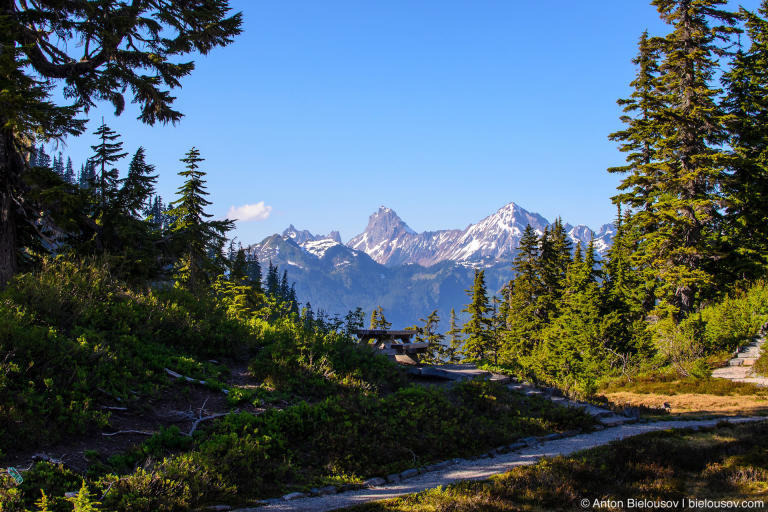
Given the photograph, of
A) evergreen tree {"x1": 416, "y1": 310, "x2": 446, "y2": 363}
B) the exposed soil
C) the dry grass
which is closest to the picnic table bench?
the dry grass

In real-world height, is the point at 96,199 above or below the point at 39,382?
above

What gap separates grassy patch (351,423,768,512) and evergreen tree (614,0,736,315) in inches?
707

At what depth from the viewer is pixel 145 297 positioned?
11.8m

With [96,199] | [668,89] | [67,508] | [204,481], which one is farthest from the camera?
[668,89]

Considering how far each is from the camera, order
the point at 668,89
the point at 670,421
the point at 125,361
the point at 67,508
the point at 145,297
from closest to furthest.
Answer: the point at 67,508 → the point at 125,361 → the point at 145,297 → the point at 670,421 → the point at 668,89

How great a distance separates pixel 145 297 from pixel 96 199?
3.37 m

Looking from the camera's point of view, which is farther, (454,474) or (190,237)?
(190,237)

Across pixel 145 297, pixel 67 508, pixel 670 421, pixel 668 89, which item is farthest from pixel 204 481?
pixel 668 89

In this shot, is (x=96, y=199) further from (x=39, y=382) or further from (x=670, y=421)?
(x=670, y=421)

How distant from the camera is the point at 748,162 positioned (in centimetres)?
2517

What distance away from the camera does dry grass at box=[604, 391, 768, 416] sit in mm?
14656

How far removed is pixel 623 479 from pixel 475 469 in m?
2.55

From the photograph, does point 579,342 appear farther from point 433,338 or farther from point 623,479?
point 433,338

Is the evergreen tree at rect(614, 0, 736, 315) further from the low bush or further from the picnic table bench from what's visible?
the low bush
